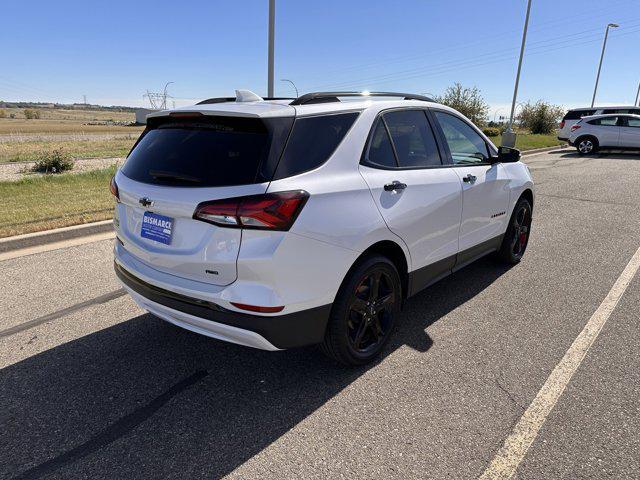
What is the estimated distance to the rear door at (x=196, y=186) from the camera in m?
2.45

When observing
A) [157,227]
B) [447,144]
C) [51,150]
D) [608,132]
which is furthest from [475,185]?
[608,132]

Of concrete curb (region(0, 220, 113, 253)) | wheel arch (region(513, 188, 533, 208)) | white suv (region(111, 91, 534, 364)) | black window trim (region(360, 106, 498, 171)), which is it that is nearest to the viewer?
white suv (region(111, 91, 534, 364))

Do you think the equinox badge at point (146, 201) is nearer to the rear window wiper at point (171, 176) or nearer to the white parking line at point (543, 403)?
the rear window wiper at point (171, 176)

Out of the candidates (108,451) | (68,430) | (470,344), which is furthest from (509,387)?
(68,430)

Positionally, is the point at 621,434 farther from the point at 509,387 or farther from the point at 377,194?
the point at 377,194

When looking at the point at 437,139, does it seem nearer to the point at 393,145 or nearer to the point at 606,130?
the point at 393,145

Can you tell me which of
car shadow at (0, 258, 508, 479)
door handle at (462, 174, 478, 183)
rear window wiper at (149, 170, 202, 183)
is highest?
rear window wiper at (149, 170, 202, 183)

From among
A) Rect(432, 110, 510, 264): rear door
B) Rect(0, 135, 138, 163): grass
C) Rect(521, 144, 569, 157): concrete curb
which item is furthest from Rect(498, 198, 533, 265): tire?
Rect(521, 144, 569, 157): concrete curb

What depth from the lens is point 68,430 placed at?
2477mm

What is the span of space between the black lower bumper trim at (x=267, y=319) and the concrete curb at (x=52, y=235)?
3.47 m

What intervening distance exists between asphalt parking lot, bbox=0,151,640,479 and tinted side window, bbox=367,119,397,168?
4.49 feet

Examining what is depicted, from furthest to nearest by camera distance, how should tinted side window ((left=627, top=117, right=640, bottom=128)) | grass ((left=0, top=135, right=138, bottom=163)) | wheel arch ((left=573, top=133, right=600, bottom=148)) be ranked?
wheel arch ((left=573, top=133, right=600, bottom=148))
tinted side window ((left=627, top=117, right=640, bottom=128))
grass ((left=0, top=135, right=138, bottom=163))

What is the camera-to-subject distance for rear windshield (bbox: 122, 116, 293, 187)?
247 centimetres

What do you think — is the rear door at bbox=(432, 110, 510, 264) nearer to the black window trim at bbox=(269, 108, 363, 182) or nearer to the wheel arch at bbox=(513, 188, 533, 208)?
the wheel arch at bbox=(513, 188, 533, 208)
